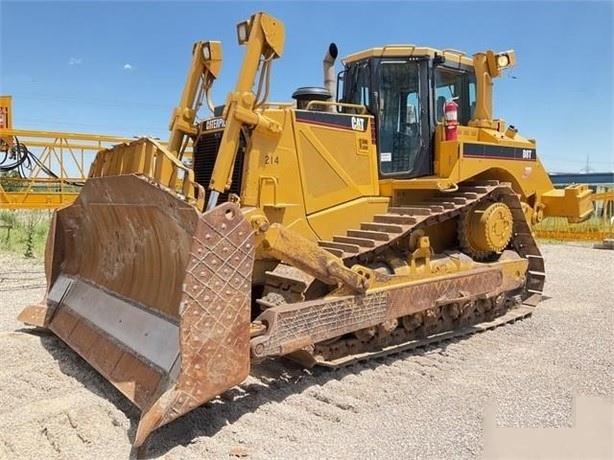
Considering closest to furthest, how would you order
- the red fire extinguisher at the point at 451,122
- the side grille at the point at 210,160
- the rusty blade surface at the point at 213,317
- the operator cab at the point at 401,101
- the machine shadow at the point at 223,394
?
the rusty blade surface at the point at 213,317 → the machine shadow at the point at 223,394 → the side grille at the point at 210,160 → the operator cab at the point at 401,101 → the red fire extinguisher at the point at 451,122

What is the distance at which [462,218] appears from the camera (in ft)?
19.6

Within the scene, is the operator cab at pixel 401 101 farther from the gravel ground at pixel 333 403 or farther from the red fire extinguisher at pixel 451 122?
the gravel ground at pixel 333 403

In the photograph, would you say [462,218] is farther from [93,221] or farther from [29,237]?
[29,237]

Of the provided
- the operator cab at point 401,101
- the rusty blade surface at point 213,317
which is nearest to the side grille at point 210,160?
the rusty blade surface at point 213,317

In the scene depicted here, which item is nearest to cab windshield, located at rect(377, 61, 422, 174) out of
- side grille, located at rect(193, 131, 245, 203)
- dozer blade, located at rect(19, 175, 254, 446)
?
side grille, located at rect(193, 131, 245, 203)

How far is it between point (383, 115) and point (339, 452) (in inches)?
141

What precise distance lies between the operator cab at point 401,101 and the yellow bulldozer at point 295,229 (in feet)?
0.05

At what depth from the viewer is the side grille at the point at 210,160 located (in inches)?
186

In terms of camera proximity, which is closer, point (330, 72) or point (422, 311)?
point (422, 311)

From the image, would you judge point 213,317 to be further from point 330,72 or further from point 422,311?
point 330,72

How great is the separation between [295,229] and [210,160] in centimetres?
102

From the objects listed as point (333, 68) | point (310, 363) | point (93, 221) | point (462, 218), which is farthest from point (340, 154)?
point (93, 221)

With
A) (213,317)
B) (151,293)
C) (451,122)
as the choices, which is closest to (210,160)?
(151,293)

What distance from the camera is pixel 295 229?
16.2 ft
